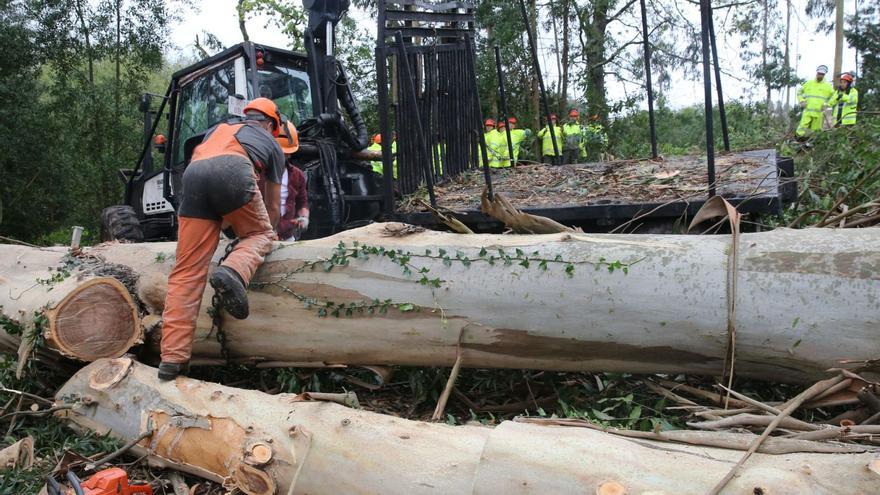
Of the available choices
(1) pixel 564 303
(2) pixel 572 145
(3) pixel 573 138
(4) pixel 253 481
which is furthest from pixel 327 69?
(3) pixel 573 138

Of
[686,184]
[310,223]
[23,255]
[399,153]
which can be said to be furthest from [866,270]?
[23,255]

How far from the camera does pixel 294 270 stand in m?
3.57

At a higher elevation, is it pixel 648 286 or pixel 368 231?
pixel 368 231

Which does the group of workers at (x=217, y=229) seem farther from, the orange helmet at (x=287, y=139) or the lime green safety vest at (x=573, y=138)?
the lime green safety vest at (x=573, y=138)

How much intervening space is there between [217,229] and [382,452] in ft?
6.11

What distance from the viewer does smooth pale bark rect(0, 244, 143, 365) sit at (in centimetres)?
363

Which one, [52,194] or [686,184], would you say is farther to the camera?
[52,194]

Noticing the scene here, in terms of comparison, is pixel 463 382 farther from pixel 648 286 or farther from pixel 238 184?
pixel 238 184

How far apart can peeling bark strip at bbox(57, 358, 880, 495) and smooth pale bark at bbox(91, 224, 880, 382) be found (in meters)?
0.52

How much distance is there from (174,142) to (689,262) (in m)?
5.77

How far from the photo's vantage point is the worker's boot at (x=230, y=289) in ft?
10.8

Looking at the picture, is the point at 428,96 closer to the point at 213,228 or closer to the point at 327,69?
the point at 327,69

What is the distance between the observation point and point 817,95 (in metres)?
11.0

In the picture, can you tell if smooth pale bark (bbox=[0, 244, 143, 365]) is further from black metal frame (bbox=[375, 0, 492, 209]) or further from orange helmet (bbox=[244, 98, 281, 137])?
black metal frame (bbox=[375, 0, 492, 209])
